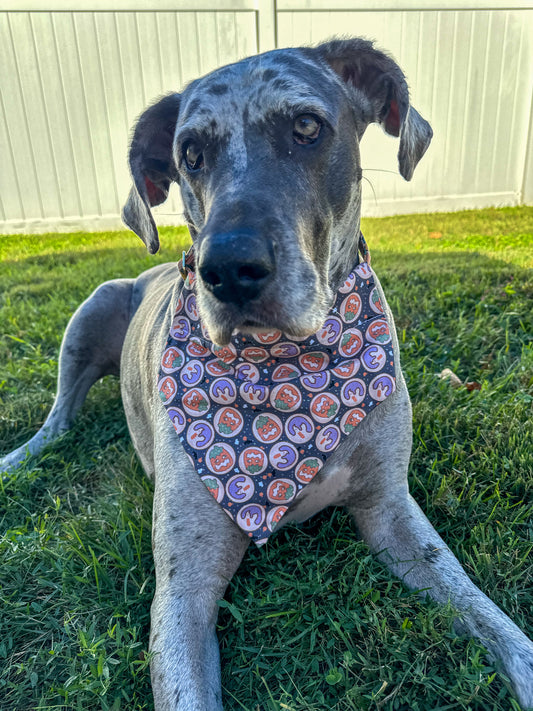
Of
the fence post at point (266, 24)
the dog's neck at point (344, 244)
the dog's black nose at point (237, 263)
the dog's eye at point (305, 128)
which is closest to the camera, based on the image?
the dog's black nose at point (237, 263)

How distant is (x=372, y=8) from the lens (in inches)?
349

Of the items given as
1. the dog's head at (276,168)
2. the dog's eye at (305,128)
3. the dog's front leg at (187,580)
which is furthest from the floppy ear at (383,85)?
the dog's front leg at (187,580)

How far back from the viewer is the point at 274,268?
165 cm

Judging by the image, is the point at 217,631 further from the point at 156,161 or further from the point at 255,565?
the point at 156,161

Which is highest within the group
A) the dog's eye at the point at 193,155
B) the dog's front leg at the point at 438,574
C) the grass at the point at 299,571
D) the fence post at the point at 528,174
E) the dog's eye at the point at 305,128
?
the dog's eye at the point at 305,128

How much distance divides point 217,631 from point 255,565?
29 cm

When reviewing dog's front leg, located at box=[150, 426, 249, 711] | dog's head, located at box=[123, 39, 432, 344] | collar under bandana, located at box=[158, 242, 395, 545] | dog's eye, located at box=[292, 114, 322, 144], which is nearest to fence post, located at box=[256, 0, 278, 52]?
dog's head, located at box=[123, 39, 432, 344]

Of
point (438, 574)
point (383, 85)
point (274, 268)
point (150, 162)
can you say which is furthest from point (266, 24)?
point (438, 574)

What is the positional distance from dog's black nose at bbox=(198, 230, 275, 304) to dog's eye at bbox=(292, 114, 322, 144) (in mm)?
547

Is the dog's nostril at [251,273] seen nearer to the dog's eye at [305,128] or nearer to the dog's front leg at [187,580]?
the dog's eye at [305,128]

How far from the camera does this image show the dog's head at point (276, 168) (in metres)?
1.67

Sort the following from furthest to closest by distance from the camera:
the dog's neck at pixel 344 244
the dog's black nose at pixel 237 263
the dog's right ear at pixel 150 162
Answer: the dog's right ear at pixel 150 162
the dog's neck at pixel 344 244
the dog's black nose at pixel 237 263

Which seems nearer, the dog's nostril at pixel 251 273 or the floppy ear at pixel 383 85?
the dog's nostril at pixel 251 273

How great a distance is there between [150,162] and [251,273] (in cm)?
126
